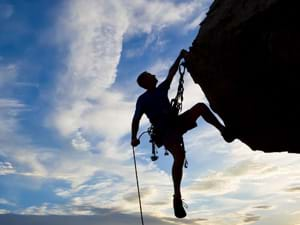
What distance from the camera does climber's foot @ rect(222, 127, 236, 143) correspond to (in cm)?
882

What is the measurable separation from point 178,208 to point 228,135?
1.99 m

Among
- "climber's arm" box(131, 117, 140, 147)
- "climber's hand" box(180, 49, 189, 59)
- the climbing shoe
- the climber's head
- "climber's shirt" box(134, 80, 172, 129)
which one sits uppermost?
"climber's hand" box(180, 49, 189, 59)

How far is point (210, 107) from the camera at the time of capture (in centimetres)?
945

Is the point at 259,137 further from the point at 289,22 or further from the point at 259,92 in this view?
the point at 289,22

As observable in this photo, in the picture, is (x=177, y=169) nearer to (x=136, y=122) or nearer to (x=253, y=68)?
(x=136, y=122)

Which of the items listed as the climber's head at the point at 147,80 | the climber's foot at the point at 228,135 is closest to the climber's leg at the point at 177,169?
the climber's foot at the point at 228,135

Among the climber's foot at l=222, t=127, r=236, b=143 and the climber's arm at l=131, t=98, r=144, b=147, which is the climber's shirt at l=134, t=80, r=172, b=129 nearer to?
the climber's arm at l=131, t=98, r=144, b=147

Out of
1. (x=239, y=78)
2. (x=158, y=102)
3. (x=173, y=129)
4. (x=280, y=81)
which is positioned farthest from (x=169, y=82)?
(x=280, y=81)

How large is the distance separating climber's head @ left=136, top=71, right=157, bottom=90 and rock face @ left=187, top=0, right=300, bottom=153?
3.04 ft

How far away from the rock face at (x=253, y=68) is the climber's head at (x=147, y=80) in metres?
0.93

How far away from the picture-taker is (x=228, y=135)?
8.88 m

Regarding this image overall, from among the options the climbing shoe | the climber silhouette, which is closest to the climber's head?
the climber silhouette

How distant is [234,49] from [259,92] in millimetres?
1090

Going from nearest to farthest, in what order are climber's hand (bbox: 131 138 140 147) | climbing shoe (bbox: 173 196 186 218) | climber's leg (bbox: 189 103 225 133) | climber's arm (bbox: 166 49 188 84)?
1. climbing shoe (bbox: 173 196 186 218)
2. climber's leg (bbox: 189 103 225 133)
3. climber's arm (bbox: 166 49 188 84)
4. climber's hand (bbox: 131 138 140 147)
